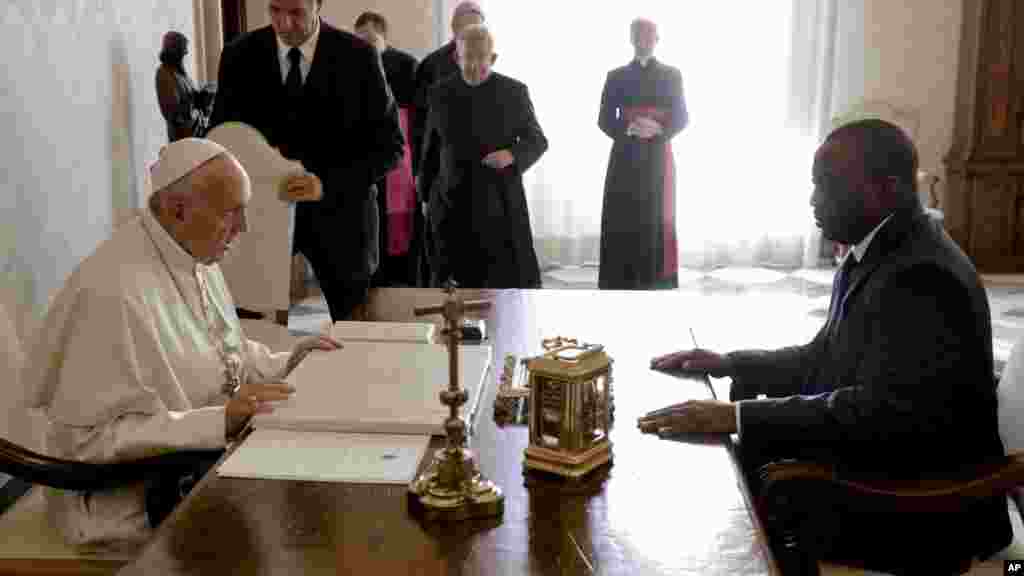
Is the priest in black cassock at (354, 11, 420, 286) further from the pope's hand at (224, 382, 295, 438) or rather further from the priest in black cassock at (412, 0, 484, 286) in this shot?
the pope's hand at (224, 382, 295, 438)

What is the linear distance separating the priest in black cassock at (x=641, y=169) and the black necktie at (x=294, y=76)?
104 inches

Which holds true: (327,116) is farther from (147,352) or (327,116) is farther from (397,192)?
(397,192)

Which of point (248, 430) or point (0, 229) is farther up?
point (0, 229)

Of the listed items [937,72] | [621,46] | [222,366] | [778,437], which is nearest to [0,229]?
[222,366]

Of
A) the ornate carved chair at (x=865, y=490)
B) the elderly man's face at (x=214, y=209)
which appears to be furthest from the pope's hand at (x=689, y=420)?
the elderly man's face at (x=214, y=209)

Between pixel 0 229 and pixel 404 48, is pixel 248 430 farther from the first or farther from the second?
pixel 404 48

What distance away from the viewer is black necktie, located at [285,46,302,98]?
4055mm

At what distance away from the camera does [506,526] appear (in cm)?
161

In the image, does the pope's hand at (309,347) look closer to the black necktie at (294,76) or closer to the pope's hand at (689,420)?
the pope's hand at (689,420)

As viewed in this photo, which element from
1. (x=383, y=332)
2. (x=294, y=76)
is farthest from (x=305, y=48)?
(x=383, y=332)

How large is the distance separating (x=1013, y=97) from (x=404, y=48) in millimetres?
4385

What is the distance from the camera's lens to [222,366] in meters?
2.54

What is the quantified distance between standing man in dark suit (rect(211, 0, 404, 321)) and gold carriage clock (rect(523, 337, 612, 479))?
2.31 m

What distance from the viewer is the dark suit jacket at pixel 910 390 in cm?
209
